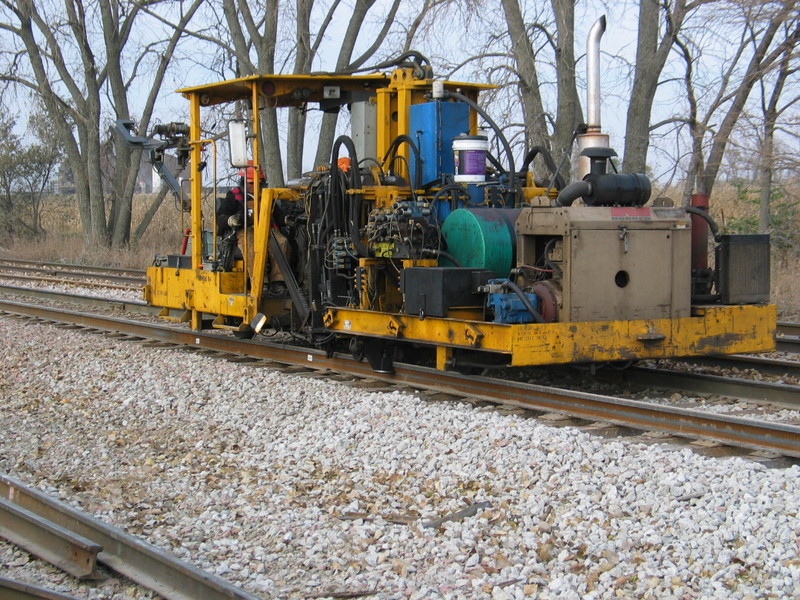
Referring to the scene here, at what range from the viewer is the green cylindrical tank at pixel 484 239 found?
329 inches

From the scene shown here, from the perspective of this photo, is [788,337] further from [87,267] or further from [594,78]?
[87,267]

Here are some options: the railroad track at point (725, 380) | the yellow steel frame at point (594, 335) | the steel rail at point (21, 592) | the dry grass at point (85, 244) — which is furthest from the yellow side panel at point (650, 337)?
the dry grass at point (85, 244)

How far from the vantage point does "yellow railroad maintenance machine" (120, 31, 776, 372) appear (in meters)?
7.78

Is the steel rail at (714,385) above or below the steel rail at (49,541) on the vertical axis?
above

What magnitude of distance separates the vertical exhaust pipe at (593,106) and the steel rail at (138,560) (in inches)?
201

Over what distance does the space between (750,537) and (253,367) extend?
6.37 metres

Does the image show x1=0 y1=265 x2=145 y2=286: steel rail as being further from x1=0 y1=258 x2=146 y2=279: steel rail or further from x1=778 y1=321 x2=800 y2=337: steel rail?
x1=778 y1=321 x2=800 y2=337: steel rail

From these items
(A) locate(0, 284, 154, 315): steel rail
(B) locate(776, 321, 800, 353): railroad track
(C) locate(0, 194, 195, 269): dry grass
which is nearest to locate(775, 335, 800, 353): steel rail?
(B) locate(776, 321, 800, 353): railroad track

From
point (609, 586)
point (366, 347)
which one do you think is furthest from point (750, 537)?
point (366, 347)

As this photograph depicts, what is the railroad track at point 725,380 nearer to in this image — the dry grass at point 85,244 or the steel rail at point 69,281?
the steel rail at point 69,281

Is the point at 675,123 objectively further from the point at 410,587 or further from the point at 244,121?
the point at 410,587

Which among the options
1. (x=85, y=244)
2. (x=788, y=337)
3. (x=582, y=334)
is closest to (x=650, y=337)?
(x=582, y=334)

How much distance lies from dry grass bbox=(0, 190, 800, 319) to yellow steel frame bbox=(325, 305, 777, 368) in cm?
550

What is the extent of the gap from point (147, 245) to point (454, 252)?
78.0ft
